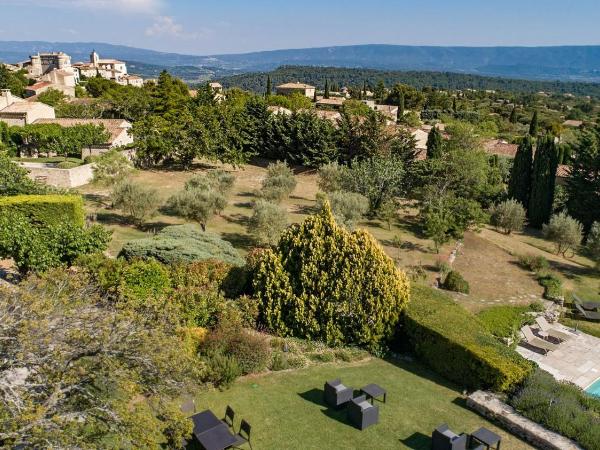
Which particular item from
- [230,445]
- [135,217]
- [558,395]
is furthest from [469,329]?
[135,217]

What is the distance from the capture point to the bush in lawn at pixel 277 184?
→ 31283 millimetres

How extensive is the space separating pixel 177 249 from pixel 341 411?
28.5 feet

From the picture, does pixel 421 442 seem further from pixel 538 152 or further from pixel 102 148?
pixel 102 148

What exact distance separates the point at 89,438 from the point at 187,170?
1488 inches

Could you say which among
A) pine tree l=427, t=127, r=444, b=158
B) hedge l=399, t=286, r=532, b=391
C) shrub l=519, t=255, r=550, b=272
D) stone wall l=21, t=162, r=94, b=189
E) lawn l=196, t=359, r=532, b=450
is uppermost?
pine tree l=427, t=127, r=444, b=158

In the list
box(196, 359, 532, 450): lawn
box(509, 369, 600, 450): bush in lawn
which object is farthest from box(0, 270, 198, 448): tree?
box(509, 369, 600, 450): bush in lawn

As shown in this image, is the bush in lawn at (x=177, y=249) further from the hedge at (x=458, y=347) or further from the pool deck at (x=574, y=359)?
the pool deck at (x=574, y=359)

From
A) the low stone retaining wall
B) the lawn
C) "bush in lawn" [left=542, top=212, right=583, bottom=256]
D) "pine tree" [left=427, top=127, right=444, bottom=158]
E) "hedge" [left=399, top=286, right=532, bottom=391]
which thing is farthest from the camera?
"pine tree" [left=427, top=127, right=444, bottom=158]

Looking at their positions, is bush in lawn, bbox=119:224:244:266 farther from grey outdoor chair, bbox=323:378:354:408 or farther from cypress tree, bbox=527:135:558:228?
cypress tree, bbox=527:135:558:228

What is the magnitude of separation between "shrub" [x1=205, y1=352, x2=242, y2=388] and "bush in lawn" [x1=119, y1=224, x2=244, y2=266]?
5277 mm

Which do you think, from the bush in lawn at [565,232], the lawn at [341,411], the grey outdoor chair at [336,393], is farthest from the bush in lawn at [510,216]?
the grey outdoor chair at [336,393]

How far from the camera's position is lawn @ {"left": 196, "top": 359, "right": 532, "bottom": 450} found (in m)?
10.7

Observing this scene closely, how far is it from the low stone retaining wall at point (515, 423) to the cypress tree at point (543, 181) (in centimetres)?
3495

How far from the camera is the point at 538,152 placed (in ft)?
139
